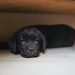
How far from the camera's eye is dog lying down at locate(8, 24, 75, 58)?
2.99ft

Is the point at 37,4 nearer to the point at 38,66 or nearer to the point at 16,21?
the point at 38,66

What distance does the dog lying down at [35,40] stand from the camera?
91cm

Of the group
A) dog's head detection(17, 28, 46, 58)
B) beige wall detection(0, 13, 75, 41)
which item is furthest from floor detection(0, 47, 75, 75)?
beige wall detection(0, 13, 75, 41)

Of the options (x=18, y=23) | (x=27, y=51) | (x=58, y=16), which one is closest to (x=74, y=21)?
(x=58, y=16)

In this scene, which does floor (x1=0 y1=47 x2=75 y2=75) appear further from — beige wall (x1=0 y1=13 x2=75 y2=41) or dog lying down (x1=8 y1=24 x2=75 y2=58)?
beige wall (x1=0 y1=13 x2=75 y2=41)

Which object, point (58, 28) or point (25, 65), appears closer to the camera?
point (25, 65)

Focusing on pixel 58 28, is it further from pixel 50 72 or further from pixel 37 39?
pixel 50 72

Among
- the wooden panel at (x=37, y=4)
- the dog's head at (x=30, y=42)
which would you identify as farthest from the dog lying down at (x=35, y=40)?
the wooden panel at (x=37, y=4)

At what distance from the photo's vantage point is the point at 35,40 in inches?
37.4

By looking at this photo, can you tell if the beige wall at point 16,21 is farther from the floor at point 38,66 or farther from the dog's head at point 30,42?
the floor at point 38,66

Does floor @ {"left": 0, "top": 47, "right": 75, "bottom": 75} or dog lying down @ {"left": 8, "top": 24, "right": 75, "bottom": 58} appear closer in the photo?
floor @ {"left": 0, "top": 47, "right": 75, "bottom": 75}

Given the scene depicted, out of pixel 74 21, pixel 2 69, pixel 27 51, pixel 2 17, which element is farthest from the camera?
pixel 74 21

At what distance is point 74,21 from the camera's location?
1.47 metres

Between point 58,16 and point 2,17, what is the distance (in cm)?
42
